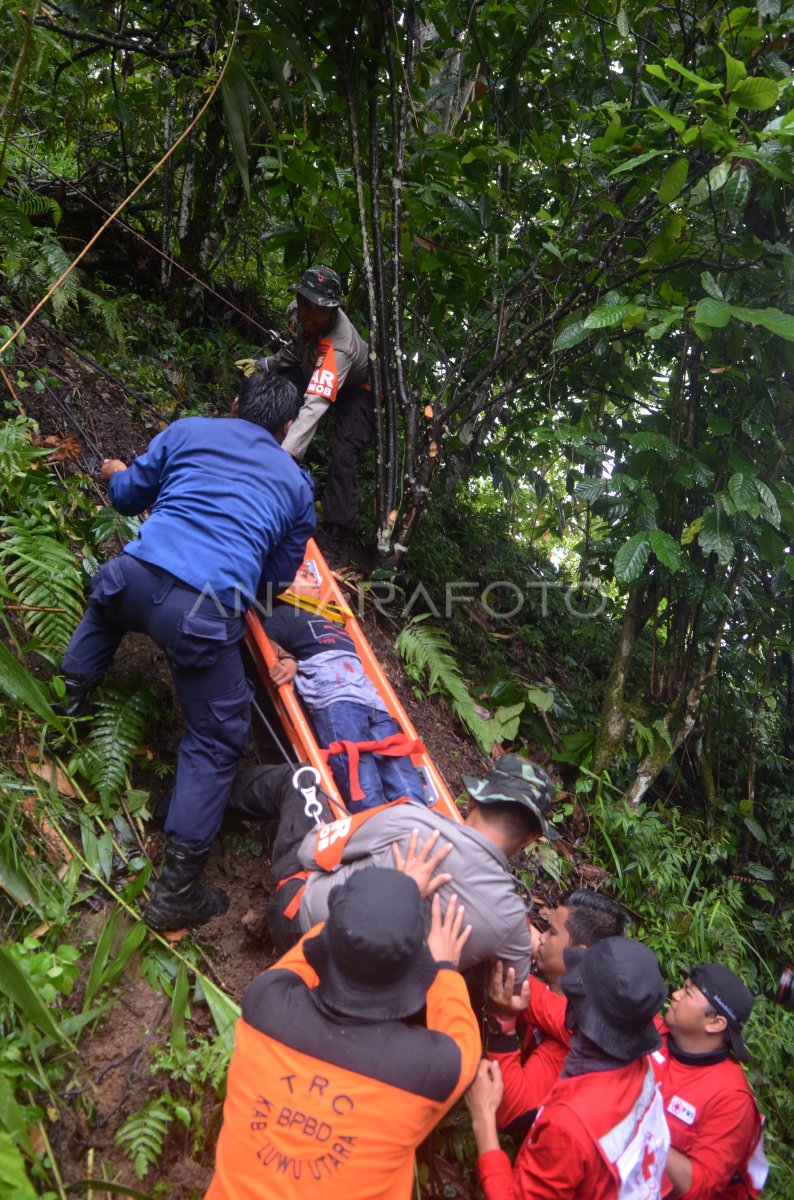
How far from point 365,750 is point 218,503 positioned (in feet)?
4.35

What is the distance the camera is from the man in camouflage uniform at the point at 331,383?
200 inches

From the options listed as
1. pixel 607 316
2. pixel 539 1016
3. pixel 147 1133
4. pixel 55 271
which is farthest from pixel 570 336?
pixel 147 1133

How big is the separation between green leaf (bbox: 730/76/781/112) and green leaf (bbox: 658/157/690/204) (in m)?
0.29

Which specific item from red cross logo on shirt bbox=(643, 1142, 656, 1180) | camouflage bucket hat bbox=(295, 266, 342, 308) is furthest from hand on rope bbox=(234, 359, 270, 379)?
red cross logo on shirt bbox=(643, 1142, 656, 1180)

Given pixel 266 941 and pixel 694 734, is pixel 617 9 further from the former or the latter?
pixel 266 941

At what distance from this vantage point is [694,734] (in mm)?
5973

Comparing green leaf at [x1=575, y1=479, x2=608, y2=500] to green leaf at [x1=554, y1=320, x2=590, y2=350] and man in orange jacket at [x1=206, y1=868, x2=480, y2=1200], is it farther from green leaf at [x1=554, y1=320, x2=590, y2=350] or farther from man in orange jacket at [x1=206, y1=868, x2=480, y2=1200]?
man in orange jacket at [x1=206, y1=868, x2=480, y2=1200]

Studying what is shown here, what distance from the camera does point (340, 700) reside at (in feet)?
12.6

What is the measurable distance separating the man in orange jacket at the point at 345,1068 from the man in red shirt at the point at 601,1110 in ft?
2.03

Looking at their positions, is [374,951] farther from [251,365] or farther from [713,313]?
[251,365]

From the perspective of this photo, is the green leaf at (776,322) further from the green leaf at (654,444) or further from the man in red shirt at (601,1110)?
the man in red shirt at (601,1110)

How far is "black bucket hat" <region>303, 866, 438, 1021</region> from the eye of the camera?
188cm

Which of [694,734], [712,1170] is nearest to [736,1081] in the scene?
[712,1170]

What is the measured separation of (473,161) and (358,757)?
3848 millimetres
